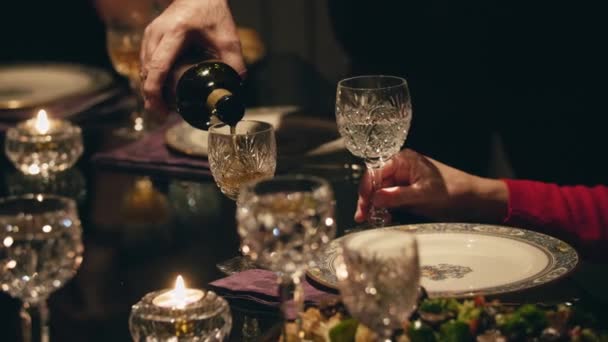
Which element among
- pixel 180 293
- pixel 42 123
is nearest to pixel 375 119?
pixel 180 293

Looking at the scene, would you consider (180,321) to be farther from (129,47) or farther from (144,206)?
(129,47)

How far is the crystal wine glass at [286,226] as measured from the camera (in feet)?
3.69

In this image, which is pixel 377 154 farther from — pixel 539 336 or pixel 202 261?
pixel 539 336

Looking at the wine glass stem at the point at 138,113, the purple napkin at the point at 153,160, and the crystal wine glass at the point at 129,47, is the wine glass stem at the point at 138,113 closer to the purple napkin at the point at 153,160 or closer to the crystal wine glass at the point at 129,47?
the crystal wine glass at the point at 129,47

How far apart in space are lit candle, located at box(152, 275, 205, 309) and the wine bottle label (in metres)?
0.54

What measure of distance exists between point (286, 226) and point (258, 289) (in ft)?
1.14

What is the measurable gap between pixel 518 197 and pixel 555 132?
816mm

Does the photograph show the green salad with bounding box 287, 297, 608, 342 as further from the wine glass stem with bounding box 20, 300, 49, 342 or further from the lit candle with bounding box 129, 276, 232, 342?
the wine glass stem with bounding box 20, 300, 49, 342

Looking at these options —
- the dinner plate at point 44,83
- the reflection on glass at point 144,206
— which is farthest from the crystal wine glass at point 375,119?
the dinner plate at point 44,83

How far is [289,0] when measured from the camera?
4.43 metres

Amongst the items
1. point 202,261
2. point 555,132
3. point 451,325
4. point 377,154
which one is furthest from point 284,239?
point 555,132

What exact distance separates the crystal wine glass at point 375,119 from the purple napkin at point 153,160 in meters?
0.45

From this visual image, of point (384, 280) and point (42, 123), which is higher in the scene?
point (384, 280)

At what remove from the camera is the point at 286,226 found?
44.4 inches
